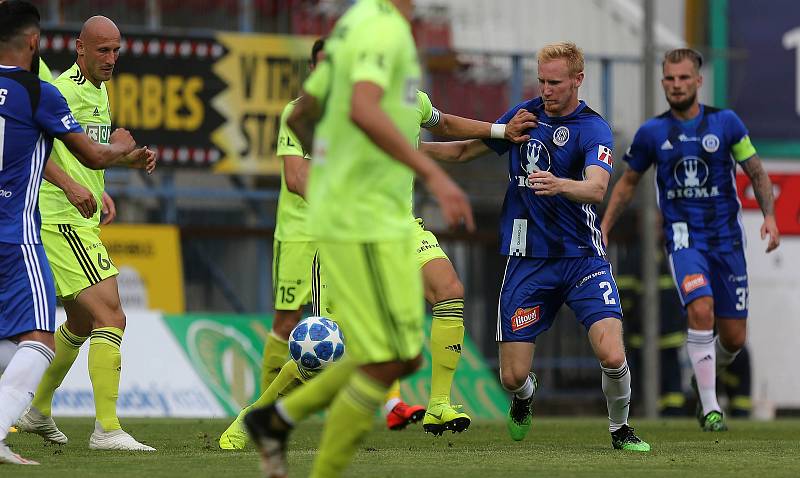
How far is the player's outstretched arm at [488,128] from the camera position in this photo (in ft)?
30.5

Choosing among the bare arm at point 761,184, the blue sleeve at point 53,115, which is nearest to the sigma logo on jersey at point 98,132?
the blue sleeve at point 53,115

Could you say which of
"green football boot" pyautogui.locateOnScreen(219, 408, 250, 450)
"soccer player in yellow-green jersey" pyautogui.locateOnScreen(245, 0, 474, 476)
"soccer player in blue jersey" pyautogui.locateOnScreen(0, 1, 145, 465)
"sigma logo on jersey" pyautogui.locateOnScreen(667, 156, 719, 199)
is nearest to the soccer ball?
"green football boot" pyautogui.locateOnScreen(219, 408, 250, 450)

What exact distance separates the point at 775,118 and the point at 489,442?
10789 millimetres

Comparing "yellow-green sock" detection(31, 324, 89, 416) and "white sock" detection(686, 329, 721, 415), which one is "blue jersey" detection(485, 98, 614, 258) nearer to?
"white sock" detection(686, 329, 721, 415)

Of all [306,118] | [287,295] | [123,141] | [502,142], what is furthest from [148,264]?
[306,118]

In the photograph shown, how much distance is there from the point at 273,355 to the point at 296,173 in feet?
4.61

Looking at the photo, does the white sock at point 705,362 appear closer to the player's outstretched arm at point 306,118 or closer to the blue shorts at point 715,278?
the blue shorts at point 715,278

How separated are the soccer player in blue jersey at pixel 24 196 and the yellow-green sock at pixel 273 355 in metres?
3.13

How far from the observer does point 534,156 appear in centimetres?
929

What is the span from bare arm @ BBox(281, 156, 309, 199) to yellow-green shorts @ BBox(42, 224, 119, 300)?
149cm

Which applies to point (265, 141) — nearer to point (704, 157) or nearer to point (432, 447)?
point (704, 157)

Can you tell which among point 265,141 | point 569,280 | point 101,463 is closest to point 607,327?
point 569,280

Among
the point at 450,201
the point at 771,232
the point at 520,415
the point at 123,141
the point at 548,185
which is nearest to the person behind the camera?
the point at 450,201

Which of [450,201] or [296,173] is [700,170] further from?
[450,201]
